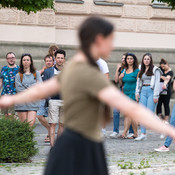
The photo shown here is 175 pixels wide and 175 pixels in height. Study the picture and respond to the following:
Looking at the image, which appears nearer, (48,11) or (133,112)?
(133,112)

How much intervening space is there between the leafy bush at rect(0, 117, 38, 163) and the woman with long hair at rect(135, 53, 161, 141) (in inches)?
139

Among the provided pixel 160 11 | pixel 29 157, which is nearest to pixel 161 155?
pixel 29 157

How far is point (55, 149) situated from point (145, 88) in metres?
7.93

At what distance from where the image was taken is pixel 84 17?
1684cm

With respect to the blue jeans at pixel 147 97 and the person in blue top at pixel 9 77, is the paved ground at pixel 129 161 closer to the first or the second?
the blue jeans at pixel 147 97

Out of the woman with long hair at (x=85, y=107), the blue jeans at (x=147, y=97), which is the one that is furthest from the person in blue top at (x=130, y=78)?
the woman with long hair at (x=85, y=107)

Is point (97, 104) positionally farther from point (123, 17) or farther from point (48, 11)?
point (123, 17)

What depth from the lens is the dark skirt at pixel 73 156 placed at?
11.2 feet

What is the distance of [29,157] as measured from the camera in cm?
848

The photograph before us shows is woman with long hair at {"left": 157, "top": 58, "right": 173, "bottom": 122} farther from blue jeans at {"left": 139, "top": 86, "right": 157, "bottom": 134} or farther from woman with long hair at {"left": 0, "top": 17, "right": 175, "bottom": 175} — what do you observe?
woman with long hair at {"left": 0, "top": 17, "right": 175, "bottom": 175}

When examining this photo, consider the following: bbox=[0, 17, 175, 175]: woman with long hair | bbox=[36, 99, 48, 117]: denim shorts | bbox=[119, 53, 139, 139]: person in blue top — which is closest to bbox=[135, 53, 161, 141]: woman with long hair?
bbox=[119, 53, 139, 139]: person in blue top

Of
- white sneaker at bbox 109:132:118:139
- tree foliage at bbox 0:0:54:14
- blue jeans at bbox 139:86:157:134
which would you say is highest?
tree foliage at bbox 0:0:54:14

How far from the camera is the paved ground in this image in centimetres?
744

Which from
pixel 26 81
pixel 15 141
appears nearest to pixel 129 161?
pixel 15 141
